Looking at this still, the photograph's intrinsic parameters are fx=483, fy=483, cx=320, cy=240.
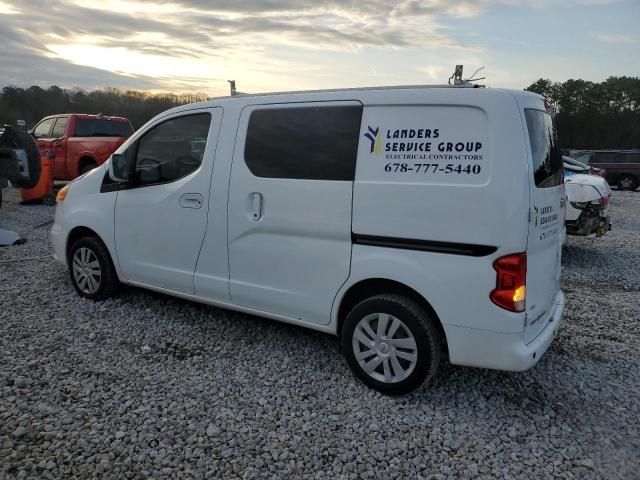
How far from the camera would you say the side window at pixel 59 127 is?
38.2 ft

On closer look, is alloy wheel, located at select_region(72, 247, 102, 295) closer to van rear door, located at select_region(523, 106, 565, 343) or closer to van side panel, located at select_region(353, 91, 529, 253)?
van side panel, located at select_region(353, 91, 529, 253)

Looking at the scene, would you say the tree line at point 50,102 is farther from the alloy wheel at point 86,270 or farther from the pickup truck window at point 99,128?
the alloy wheel at point 86,270

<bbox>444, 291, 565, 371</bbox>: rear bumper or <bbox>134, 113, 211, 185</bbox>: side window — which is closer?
<bbox>444, 291, 565, 371</bbox>: rear bumper

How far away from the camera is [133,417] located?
9.89ft

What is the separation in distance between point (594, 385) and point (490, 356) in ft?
4.15

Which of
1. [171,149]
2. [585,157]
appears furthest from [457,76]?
[585,157]

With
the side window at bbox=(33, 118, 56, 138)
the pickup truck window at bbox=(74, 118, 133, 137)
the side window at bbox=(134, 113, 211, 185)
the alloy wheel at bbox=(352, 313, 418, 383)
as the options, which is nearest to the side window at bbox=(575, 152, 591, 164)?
the pickup truck window at bbox=(74, 118, 133, 137)

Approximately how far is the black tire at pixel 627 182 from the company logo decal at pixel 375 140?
21.7 metres

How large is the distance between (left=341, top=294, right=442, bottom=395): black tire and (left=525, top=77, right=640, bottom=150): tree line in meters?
48.8

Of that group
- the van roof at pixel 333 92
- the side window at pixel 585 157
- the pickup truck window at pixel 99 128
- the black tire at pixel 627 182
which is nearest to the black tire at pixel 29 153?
the van roof at pixel 333 92

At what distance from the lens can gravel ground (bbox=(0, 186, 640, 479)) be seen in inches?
105

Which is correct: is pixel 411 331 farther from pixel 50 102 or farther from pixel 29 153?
pixel 50 102

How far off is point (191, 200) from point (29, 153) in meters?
4.19

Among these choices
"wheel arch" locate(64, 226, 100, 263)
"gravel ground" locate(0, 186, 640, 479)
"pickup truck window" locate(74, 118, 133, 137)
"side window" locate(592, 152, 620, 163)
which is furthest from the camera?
"side window" locate(592, 152, 620, 163)
